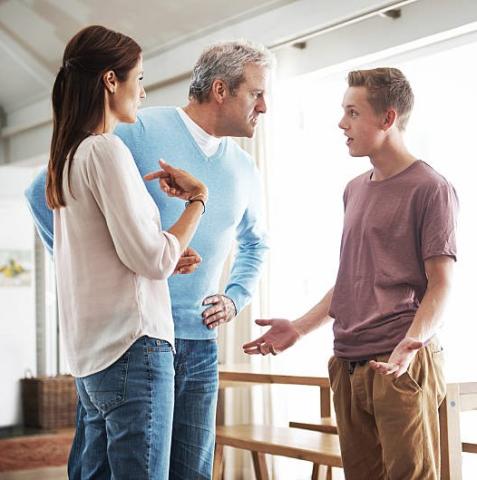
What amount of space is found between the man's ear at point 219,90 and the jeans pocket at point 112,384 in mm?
840

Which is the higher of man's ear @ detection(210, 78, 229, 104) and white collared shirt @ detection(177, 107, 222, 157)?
man's ear @ detection(210, 78, 229, 104)

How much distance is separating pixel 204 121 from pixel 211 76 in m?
0.12

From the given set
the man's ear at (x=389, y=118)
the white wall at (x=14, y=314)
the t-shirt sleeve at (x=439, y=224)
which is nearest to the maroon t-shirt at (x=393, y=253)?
the t-shirt sleeve at (x=439, y=224)

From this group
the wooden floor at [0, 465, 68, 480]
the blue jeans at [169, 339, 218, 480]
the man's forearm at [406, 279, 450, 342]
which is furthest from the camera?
the wooden floor at [0, 465, 68, 480]

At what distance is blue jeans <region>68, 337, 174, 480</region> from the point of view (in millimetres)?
1637

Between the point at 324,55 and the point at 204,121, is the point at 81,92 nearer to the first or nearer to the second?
the point at 204,121

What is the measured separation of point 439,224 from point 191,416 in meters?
0.70

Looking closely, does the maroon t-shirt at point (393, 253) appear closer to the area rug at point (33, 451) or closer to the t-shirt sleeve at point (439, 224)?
the t-shirt sleeve at point (439, 224)

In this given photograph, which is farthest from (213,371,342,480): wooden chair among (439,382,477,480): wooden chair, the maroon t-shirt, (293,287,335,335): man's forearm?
the maroon t-shirt

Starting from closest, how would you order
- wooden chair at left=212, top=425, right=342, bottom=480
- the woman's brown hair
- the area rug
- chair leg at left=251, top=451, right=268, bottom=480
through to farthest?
the woman's brown hair < wooden chair at left=212, top=425, right=342, bottom=480 < chair leg at left=251, top=451, right=268, bottom=480 < the area rug

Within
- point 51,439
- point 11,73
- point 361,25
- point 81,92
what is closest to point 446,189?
point 81,92

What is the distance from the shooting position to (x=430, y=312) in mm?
1864

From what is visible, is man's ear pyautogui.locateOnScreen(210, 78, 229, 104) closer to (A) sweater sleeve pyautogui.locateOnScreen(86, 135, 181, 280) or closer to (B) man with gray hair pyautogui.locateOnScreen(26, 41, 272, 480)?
(B) man with gray hair pyautogui.locateOnScreen(26, 41, 272, 480)

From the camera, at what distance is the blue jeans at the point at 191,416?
2.02 m
